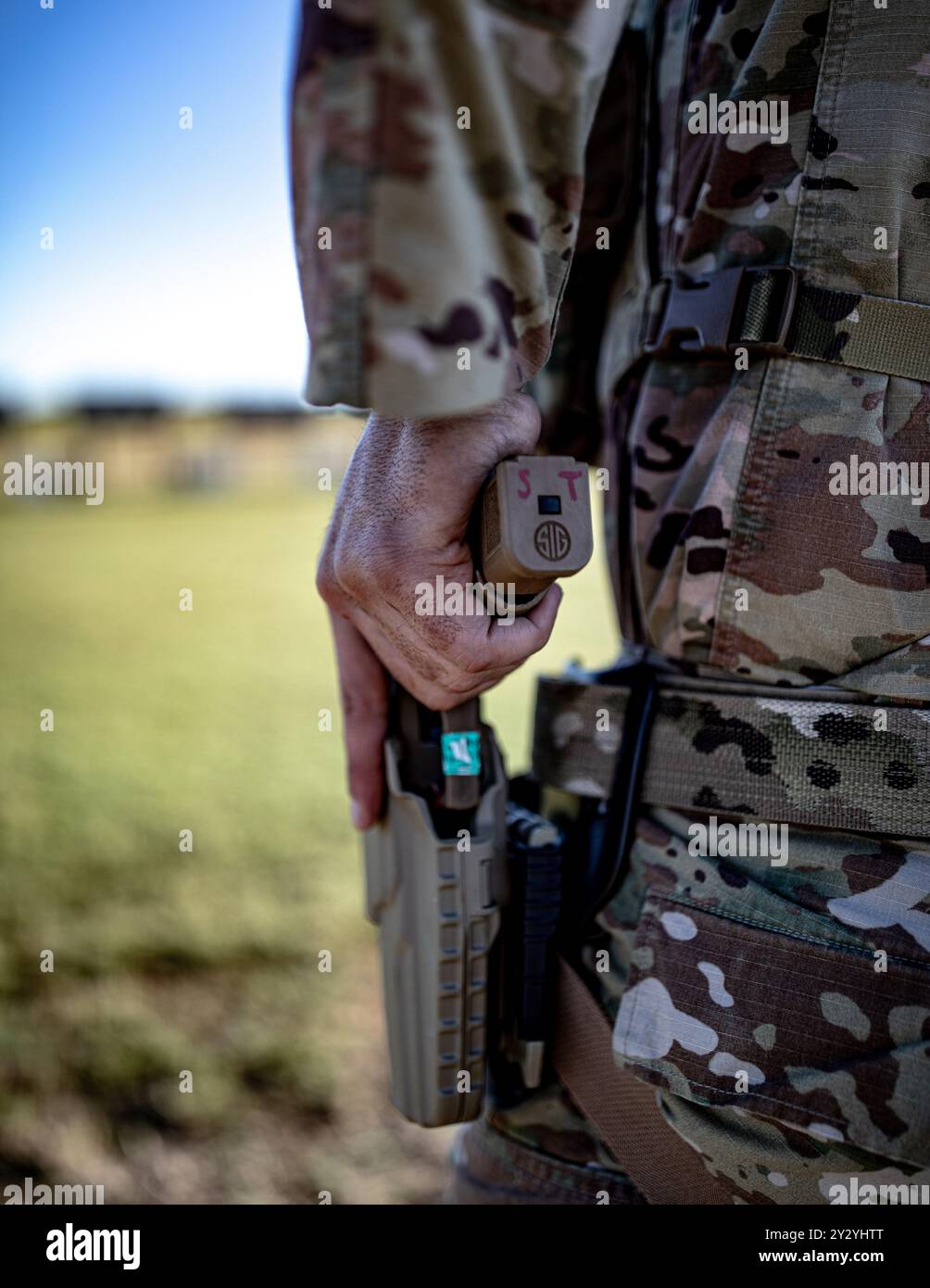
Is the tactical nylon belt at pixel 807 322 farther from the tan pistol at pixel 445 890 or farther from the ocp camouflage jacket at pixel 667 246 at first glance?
the tan pistol at pixel 445 890

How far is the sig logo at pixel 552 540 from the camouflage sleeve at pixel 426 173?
6.1 inches

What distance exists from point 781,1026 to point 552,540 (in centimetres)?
59

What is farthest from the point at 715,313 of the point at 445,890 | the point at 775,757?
the point at 445,890

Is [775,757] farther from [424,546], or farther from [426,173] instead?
[426,173]

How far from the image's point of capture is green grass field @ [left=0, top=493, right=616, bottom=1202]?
8.37ft

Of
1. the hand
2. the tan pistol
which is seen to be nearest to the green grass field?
the tan pistol

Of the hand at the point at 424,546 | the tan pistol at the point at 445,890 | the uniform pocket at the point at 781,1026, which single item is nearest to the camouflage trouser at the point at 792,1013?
the uniform pocket at the point at 781,1026

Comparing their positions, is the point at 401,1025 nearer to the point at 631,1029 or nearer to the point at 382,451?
the point at 631,1029

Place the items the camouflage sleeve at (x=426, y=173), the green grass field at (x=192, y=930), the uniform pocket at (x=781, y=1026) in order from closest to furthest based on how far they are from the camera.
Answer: the camouflage sleeve at (x=426, y=173) → the uniform pocket at (x=781, y=1026) → the green grass field at (x=192, y=930)

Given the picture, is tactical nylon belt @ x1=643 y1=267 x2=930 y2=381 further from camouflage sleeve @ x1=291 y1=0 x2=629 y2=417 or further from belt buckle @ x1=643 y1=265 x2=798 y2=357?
camouflage sleeve @ x1=291 y1=0 x2=629 y2=417

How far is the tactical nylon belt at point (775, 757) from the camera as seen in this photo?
104 cm

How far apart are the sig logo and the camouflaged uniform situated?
17 centimetres

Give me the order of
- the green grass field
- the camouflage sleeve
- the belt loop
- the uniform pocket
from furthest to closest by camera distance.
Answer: the green grass field
the belt loop
the uniform pocket
the camouflage sleeve
